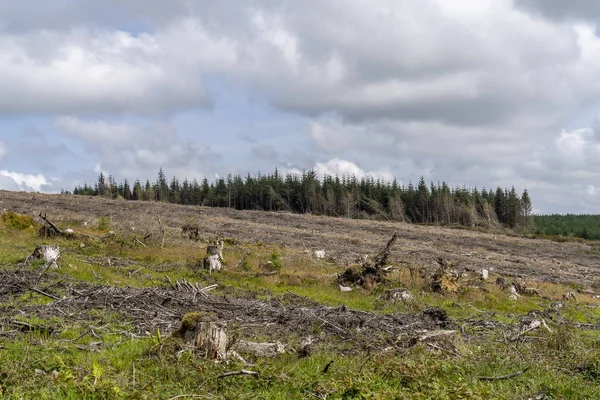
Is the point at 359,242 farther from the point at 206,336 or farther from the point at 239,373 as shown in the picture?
the point at 239,373

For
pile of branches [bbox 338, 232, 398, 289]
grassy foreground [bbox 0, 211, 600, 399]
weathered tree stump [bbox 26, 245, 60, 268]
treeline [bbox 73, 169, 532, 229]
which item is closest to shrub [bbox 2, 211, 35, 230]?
grassy foreground [bbox 0, 211, 600, 399]

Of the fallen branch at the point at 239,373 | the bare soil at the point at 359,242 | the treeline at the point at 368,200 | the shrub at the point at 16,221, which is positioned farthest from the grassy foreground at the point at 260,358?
the treeline at the point at 368,200

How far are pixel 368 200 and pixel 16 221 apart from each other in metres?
80.4

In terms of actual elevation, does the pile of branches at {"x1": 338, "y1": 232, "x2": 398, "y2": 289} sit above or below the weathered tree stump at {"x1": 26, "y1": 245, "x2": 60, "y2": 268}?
below

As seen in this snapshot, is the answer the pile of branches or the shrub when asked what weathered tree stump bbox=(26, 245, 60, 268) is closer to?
the shrub

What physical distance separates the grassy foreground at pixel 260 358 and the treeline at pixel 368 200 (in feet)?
252

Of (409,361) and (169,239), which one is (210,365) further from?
(169,239)

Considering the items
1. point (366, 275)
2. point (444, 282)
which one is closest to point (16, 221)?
point (366, 275)

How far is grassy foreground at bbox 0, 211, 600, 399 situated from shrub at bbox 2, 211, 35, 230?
26.4ft

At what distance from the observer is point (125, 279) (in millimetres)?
16469

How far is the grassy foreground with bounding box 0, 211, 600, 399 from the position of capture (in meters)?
6.88

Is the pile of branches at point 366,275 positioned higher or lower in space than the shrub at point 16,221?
lower

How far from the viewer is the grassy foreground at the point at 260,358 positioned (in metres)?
6.88

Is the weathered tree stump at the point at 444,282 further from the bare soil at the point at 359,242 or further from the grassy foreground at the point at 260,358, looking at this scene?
the bare soil at the point at 359,242
